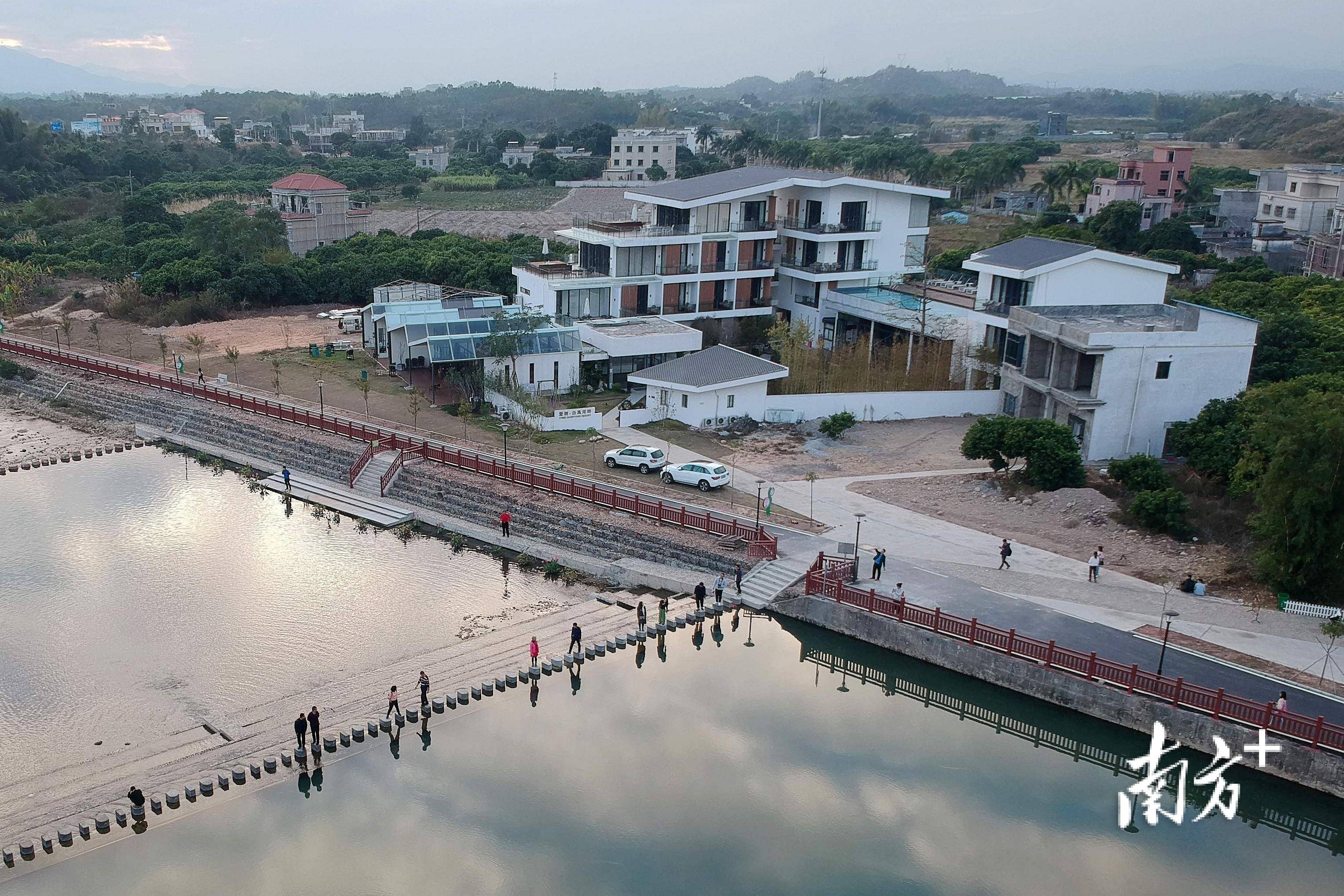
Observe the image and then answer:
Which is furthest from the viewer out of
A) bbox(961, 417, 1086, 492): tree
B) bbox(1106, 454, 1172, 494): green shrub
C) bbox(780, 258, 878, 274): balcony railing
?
bbox(780, 258, 878, 274): balcony railing

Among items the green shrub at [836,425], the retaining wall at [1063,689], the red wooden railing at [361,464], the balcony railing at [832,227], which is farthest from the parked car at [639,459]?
the balcony railing at [832,227]

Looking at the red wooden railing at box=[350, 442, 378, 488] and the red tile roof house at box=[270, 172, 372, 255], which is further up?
the red tile roof house at box=[270, 172, 372, 255]

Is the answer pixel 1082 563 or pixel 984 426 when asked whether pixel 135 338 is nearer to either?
pixel 984 426

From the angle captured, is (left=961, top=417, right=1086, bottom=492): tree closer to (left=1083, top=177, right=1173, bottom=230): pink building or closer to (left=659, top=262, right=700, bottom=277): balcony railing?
(left=659, top=262, right=700, bottom=277): balcony railing

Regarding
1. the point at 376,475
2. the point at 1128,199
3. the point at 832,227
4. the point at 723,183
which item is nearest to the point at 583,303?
the point at 723,183

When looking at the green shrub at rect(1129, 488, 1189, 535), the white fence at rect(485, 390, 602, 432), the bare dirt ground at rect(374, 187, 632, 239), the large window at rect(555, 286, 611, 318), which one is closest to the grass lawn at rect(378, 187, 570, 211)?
the bare dirt ground at rect(374, 187, 632, 239)

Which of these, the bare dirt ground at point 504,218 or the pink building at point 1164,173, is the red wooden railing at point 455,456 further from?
the pink building at point 1164,173
